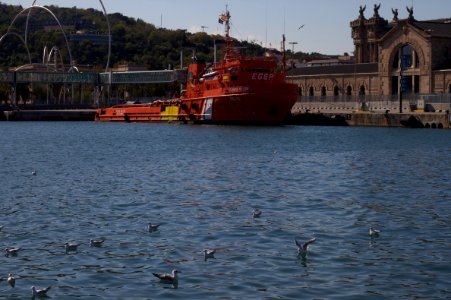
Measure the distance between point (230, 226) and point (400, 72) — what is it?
75146 mm

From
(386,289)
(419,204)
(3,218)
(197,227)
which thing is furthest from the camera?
(419,204)

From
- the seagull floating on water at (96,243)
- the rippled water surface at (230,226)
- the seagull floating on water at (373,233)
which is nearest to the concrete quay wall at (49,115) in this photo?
the rippled water surface at (230,226)

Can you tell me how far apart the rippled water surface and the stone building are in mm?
50191

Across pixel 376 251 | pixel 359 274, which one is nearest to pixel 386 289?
pixel 359 274

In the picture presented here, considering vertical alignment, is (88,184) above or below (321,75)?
below

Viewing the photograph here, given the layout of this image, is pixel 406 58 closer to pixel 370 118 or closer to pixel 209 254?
pixel 370 118

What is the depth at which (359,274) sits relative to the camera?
1652cm

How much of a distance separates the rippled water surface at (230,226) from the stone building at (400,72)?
5019cm

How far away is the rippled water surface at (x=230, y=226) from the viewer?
1585 centimetres

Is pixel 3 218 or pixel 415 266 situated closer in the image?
pixel 415 266

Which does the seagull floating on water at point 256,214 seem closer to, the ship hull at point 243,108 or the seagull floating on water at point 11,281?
the seagull floating on water at point 11,281

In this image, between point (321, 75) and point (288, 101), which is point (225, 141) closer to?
point (288, 101)

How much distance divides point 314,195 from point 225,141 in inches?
1273

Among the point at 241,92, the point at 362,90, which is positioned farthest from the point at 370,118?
the point at 362,90
